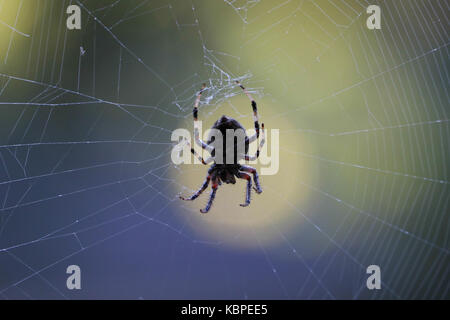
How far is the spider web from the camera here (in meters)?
7.15

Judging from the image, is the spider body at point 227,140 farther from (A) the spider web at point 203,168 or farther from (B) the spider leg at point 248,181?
(A) the spider web at point 203,168

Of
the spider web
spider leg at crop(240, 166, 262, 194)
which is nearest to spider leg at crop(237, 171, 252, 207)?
spider leg at crop(240, 166, 262, 194)

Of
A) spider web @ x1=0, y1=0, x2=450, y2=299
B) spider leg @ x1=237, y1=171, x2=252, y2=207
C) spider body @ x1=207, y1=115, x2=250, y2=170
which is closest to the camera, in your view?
spider body @ x1=207, y1=115, x2=250, y2=170

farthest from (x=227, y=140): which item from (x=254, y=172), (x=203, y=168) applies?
(x=203, y=168)

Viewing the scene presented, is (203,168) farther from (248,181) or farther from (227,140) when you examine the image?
(227,140)

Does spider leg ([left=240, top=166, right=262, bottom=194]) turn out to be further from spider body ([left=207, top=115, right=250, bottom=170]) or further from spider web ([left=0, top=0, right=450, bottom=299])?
spider web ([left=0, top=0, right=450, bottom=299])

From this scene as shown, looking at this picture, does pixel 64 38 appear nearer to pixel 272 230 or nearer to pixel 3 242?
pixel 3 242

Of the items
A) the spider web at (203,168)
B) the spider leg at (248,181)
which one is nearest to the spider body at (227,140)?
the spider leg at (248,181)

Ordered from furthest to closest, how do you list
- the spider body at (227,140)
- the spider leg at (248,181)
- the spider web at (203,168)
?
the spider web at (203,168) → the spider leg at (248,181) → the spider body at (227,140)

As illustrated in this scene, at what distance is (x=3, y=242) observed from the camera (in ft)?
22.6

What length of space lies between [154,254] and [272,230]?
8.67ft

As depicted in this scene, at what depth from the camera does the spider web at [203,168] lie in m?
7.15
